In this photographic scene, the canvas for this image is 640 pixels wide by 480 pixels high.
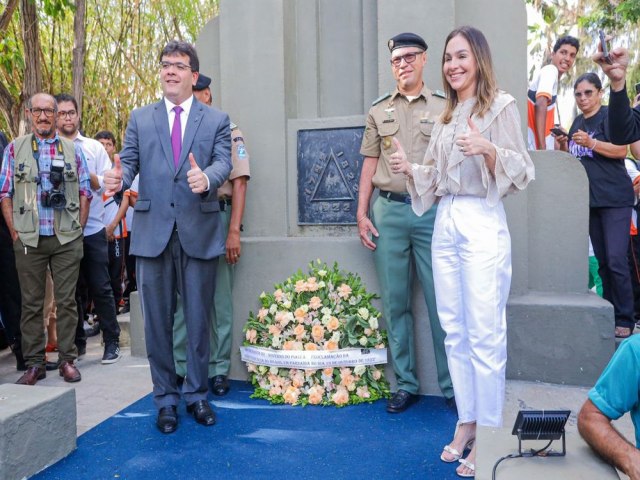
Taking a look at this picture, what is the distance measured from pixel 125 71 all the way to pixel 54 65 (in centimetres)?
129

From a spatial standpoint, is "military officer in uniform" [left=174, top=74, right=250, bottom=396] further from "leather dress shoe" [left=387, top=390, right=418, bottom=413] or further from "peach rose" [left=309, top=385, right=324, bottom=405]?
"leather dress shoe" [left=387, top=390, right=418, bottom=413]

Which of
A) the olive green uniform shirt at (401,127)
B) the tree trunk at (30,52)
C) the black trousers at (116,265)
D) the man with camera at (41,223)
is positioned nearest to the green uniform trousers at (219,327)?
the man with camera at (41,223)

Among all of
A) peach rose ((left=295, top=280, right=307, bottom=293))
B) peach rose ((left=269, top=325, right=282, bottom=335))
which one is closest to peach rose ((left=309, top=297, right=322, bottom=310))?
peach rose ((left=295, top=280, right=307, bottom=293))

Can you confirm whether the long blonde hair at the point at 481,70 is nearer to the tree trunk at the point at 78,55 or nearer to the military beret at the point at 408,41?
the military beret at the point at 408,41

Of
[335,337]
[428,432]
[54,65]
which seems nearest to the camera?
[428,432]

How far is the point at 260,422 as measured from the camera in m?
3.57

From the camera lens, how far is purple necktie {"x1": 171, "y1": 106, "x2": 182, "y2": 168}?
3.62 metres

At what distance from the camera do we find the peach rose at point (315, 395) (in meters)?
3.84

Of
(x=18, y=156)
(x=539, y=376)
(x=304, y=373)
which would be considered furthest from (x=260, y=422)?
(x=18, y=156)

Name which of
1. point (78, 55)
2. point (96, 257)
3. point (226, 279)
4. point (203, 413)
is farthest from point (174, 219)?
point (78, 55)

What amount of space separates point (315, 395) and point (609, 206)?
2701 mm

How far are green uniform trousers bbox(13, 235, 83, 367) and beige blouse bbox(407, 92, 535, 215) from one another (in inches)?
116

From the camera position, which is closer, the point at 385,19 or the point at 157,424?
the point at 157,424

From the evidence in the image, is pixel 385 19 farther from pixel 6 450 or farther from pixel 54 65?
pixel 54 65
